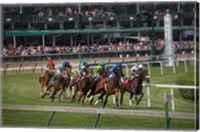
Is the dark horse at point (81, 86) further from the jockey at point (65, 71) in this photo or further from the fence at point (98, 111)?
the fence at point (98, 111)

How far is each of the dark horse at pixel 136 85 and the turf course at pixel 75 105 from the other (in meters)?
0.10

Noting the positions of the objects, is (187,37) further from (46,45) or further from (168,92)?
(46,45)

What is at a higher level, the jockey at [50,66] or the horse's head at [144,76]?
the jockey at [50,66]

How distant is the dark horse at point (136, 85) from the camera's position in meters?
17.3

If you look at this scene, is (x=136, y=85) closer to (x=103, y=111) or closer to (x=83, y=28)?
(x=103, y=111)

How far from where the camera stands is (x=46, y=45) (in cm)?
1795

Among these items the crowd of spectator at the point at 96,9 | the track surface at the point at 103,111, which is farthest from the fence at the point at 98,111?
the crowd of spectator at the point at 96,9

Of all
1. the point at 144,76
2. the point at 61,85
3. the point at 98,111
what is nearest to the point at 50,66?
the point at 61,85

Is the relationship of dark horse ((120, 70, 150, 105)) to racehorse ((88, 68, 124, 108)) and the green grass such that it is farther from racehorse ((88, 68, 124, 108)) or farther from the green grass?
the green grass

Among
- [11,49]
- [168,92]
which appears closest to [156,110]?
[168,92]

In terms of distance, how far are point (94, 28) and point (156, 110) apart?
6.24ft

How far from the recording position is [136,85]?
17.3 meters

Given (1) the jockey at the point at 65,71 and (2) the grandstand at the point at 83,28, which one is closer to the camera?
(2) the grandstand at the point at 83,28

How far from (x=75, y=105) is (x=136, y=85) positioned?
1322mm
